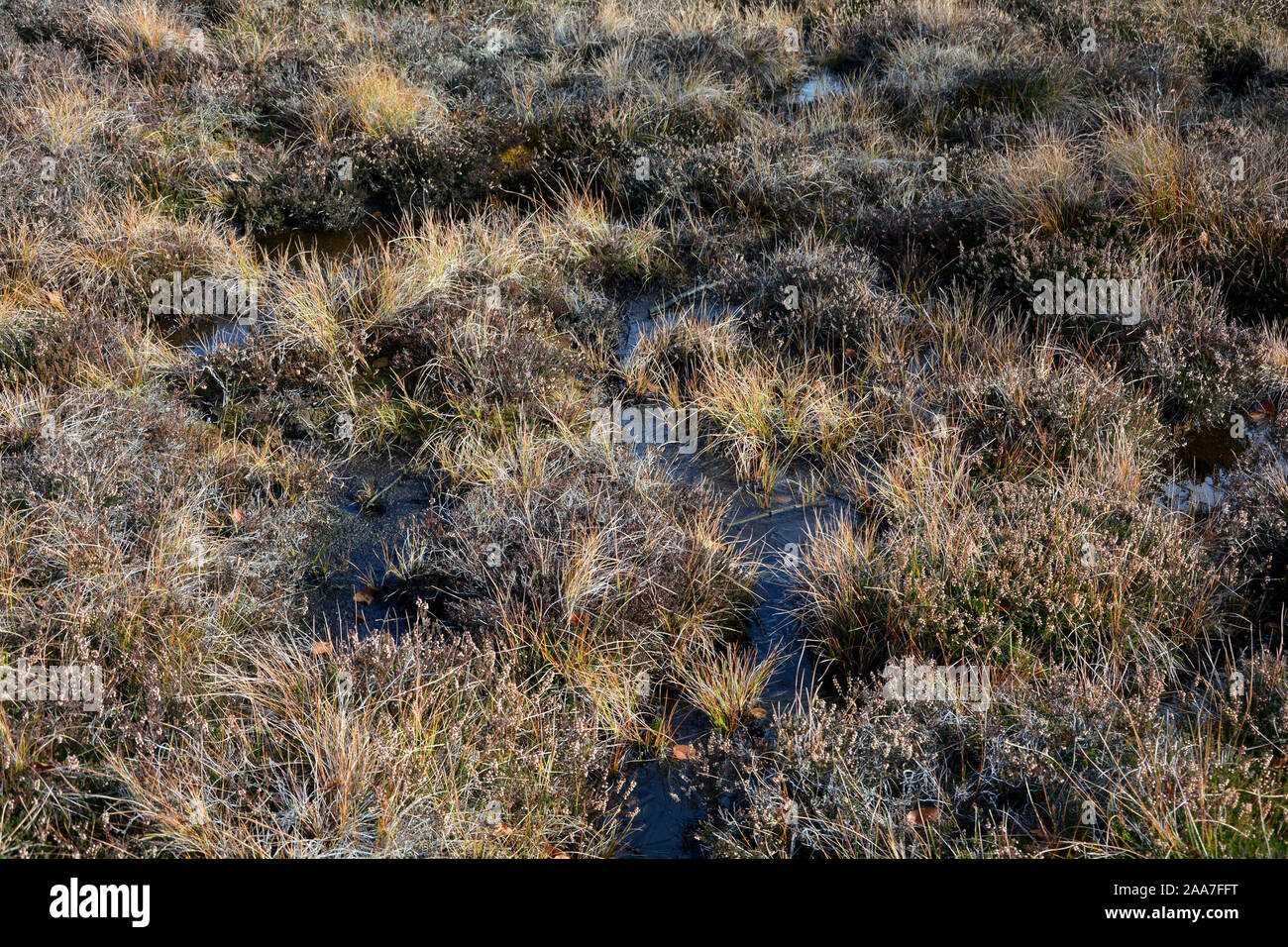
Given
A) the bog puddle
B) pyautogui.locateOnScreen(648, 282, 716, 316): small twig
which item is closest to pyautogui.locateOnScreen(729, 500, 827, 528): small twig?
the bog puddle

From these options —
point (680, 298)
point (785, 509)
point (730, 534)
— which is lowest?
point (730, 534)

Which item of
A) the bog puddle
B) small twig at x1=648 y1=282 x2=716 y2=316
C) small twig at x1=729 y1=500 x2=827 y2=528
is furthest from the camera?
small twig at x1=648 y1=282 x2=716 y2=316

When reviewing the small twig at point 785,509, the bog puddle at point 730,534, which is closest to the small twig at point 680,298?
the bog puddle at point 730,534

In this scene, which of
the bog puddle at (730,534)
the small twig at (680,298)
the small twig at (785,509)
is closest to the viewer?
the bog puddle at (730,534)

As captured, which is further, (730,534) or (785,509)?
(785,509)

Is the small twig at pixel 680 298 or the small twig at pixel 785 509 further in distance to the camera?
the small twig at pixel 680 298

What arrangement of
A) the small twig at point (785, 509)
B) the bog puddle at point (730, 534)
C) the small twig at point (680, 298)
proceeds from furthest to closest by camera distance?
the small twig at point (680, 298) < the small twig at point (785, 509) < the bog puddle at point (730, 534)

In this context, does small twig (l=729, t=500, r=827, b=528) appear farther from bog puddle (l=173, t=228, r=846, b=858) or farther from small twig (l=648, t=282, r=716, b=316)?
small twig (l=648, t=282, r=716, b=316)

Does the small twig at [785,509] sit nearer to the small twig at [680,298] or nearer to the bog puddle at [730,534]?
the bog puddle at [730,534]

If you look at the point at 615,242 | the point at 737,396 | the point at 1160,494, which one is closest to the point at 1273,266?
the point at 1160,494

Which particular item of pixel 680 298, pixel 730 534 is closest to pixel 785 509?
pixel 730 534

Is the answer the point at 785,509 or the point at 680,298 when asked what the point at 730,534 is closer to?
the point at 785,509
